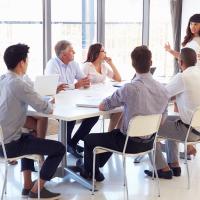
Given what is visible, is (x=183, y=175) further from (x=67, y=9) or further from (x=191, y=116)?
(x=67, y=9)

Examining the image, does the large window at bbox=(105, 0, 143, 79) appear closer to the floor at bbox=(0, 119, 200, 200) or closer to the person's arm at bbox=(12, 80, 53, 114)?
the floor at bbox=(0, 119, 200, 200)

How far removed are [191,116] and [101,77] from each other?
4.84 feet

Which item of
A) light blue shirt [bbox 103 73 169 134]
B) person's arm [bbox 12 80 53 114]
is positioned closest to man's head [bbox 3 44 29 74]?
person's arm [bbox 12 80 53 114]

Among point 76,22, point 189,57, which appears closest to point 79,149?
point 189,57

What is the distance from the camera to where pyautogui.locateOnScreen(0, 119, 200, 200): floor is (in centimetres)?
357

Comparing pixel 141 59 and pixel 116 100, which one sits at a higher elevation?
pixel 141 59

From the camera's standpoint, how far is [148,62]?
346 centimetres

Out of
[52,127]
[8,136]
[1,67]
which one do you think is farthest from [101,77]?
[8,136]

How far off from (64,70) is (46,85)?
0.81 metres

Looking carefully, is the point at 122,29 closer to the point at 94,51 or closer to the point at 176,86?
the point at 94,51

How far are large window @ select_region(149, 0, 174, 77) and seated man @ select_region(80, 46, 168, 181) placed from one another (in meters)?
3.96

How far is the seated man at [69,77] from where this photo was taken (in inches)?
181

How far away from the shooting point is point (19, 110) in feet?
10.6

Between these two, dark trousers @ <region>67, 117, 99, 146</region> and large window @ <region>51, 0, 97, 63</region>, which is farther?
large window @ <region>51, 0, 97, 63</region>
